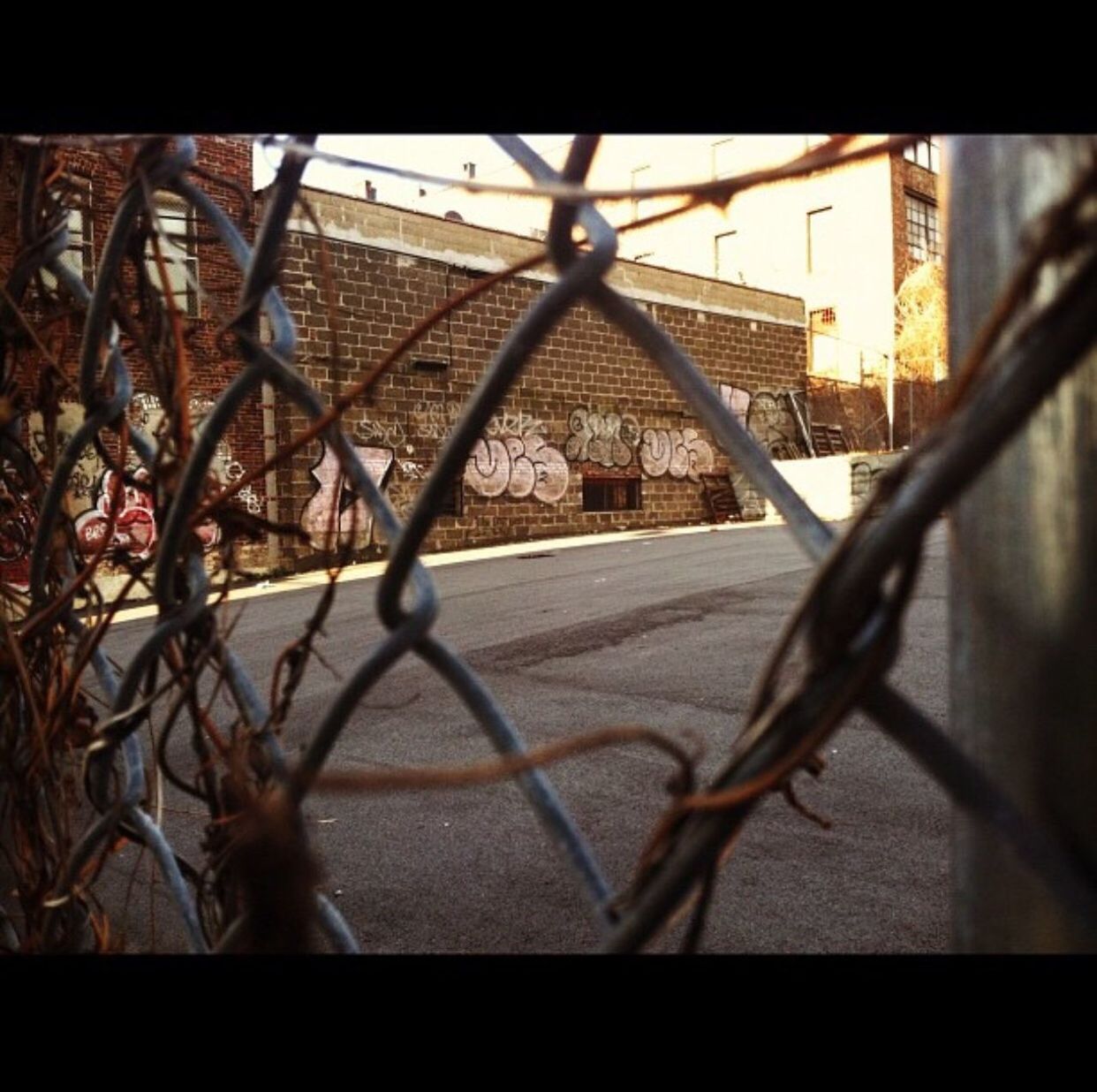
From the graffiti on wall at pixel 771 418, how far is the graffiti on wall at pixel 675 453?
1.33 m

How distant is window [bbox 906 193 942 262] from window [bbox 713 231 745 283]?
15.4 ft

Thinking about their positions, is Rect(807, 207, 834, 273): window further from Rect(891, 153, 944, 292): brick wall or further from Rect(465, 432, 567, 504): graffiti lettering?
Rect(465, 432, 567, 504): graffiti lettering

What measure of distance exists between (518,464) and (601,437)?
2.18 meters

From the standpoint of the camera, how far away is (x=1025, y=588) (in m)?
0.36

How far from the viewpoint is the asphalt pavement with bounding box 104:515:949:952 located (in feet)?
8.09

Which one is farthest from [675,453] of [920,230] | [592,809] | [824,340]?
[592,809]

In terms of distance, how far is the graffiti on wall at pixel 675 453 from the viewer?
18.3m

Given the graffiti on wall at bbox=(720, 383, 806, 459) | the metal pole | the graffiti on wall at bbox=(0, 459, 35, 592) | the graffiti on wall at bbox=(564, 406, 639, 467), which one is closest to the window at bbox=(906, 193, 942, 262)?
the metal pole

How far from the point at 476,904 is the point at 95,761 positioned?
1988 millimetres

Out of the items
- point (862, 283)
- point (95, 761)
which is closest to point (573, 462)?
point (862, 283)

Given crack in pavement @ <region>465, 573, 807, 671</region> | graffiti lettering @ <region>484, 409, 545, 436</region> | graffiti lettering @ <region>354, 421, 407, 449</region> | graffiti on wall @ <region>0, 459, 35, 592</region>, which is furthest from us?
graffiti lettering @ <region>484, 409, 545, 436</region>

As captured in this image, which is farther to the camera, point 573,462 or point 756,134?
point 573,462
